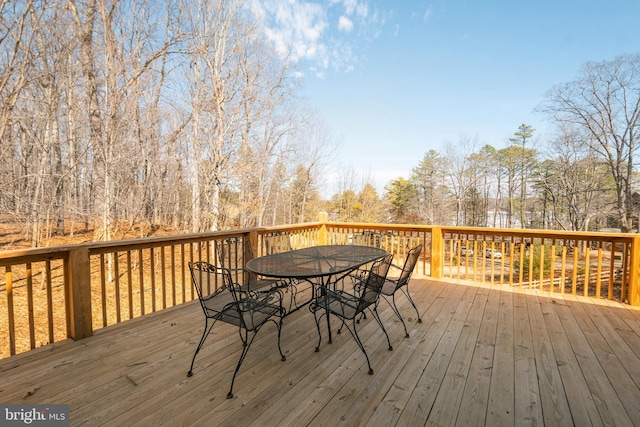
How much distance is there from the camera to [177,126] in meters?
9.50

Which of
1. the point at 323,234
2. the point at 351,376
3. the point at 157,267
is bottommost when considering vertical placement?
the point at 157,267

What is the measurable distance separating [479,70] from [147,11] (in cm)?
1042

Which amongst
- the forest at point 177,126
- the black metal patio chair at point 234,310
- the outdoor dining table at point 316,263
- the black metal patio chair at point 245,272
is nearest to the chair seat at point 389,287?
the outdoor dining table at point 316,263

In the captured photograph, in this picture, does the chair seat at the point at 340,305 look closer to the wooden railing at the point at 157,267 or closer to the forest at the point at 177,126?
the wooden railing at the point at 157,267

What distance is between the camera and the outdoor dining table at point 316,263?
2309 millimetres

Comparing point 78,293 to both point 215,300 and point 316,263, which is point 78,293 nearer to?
point 215,300

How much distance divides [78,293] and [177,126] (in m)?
8.40

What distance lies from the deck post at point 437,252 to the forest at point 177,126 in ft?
20.1

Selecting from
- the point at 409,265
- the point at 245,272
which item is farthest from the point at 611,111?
the point at 245,272

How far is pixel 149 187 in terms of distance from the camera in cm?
876

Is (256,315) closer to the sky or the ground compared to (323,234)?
closer to the ground

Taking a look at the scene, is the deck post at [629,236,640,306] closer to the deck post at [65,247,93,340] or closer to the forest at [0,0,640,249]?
the deck post at [65,247,93,340]

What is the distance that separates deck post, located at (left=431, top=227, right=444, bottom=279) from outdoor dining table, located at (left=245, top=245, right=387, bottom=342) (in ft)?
5.88

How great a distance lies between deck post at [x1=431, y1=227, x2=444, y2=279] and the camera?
15.3ft
